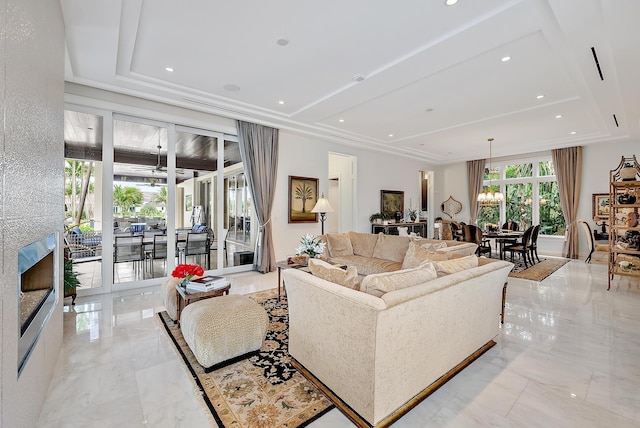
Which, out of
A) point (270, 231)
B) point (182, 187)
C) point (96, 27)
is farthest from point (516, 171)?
point (96, 27)

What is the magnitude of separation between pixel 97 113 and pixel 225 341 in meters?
4.13

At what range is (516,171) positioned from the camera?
8.94m

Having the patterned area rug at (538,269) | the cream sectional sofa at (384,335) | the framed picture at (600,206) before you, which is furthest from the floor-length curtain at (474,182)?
the cream sectional sofa at (384,335)

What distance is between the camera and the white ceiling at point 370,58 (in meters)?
2.58

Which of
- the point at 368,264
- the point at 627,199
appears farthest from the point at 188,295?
the point at 627,199

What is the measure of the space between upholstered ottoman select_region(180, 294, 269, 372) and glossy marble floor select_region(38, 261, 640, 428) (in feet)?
0.82

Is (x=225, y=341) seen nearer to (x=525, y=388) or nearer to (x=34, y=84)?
(x=34, y=84)

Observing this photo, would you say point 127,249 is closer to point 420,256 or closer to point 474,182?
point 420,256

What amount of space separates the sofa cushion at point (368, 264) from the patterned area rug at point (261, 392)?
81.0 inches

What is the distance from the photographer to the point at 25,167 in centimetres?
157

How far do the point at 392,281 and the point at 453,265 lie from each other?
83 cm

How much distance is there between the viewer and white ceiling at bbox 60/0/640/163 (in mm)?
2578

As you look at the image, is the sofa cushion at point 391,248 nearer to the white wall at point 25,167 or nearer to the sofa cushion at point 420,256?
the sofa cushion at point 420,256

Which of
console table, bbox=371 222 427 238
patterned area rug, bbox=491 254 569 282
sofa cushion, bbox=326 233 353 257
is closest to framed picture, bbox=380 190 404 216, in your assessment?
console table, bbox=371 222 427 238
